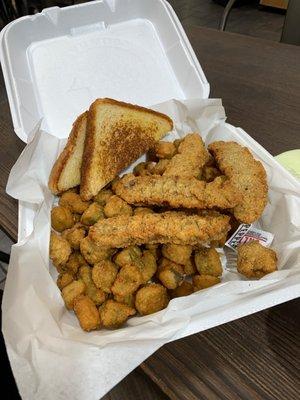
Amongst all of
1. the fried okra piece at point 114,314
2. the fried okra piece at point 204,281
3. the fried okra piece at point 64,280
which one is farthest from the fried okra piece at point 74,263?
the fried okra piece at point 204,281

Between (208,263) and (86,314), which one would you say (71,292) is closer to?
(86,314)

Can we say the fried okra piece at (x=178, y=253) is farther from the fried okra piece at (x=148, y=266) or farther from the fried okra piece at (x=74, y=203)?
the fried okra piece at (x=74, y=203)

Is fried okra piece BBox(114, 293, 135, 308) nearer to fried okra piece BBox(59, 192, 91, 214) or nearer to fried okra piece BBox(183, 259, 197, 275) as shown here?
fried okra piece BBox(183, 259, 197, 275)

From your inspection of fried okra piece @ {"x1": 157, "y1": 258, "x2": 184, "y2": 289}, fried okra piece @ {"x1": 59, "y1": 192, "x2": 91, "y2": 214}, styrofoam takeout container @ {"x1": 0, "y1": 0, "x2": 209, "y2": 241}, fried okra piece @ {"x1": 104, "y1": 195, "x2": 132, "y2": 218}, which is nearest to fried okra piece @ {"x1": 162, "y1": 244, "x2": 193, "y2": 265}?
fried okra piece @ {"x1": 157, "y1": 258, "x2": 184, "y2": 289}

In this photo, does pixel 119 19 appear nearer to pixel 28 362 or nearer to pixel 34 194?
pixel 34 194

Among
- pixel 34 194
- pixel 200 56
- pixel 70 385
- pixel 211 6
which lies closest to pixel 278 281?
pixel 70 385

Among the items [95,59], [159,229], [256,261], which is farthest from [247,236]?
[95,59]
